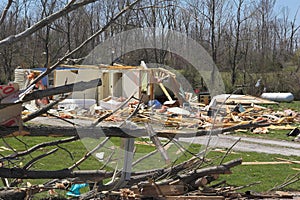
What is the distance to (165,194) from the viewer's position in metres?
4.20

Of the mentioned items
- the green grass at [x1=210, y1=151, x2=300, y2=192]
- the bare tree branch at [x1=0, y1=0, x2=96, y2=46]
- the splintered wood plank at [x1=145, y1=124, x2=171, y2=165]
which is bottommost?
the green grass at [x1=210, y1=151, x2=300, y2=192]

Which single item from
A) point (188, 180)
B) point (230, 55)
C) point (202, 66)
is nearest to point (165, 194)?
point (188, 180)

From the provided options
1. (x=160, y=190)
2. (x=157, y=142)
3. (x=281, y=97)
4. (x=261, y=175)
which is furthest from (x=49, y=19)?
(x=281, y=97)

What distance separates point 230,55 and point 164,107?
645 inches

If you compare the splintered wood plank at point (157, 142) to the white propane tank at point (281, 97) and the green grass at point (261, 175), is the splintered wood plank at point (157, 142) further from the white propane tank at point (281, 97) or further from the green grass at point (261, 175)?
the white propane tank at point (281, 97)

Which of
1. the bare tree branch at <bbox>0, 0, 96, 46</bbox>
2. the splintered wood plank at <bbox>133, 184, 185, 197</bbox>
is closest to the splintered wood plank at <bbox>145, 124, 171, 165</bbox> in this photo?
the splintered wood plank at <bbox>133, 184, 185, 197</bbox>

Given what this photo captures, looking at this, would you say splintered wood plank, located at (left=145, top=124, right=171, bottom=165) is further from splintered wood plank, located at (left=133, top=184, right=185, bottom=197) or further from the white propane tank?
the white propane tank

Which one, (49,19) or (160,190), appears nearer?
(49,19)

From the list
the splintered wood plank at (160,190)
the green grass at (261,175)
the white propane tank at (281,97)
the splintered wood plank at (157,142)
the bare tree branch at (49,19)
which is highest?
the bare tree branch at (49,19)

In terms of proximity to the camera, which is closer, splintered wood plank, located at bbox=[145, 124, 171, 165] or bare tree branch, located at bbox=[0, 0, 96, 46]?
bare tree branch, located at bbox=[0, 0, 96, 46]

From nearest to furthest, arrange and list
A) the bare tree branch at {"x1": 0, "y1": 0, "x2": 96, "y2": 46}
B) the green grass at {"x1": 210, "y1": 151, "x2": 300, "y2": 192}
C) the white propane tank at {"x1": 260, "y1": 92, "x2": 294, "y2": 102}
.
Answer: the bare tree branch at {"x1": 0, "y1": 0, "x2": 96, "y2": 46} < the green grass at {"x1": 210, "y1": 151, "x2": 300, "y2": 192} < the white propane tank at {"x1": 260, "y1": 92, "x2": 294, "y2": 102}

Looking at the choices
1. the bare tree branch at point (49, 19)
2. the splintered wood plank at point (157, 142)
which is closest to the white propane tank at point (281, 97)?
the splintered wood plank at point (157, 142)

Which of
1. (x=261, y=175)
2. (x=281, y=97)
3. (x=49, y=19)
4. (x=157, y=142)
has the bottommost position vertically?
(x=261, y=175)

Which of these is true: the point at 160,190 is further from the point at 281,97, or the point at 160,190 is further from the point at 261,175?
the point at 281,97
